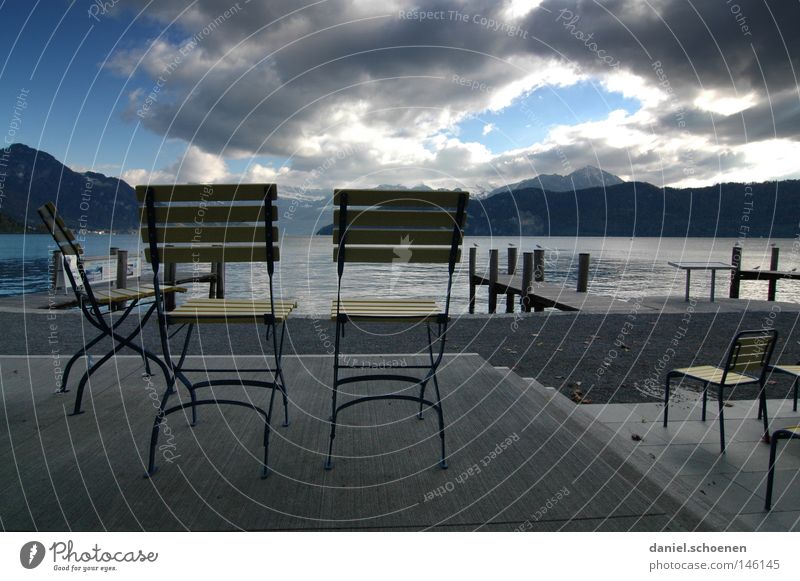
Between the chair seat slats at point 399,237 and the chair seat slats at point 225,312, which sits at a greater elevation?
the chair seat slats at point 399,237

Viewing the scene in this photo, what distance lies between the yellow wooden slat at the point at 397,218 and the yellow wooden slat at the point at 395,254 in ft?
0.47

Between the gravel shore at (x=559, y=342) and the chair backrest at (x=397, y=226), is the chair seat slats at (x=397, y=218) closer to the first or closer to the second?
the chair backrest at (x=397, y=226)

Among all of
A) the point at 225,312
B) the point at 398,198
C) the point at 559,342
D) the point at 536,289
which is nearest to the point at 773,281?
the point at 536,289

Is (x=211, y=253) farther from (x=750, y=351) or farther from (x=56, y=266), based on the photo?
(x=56, y=266)

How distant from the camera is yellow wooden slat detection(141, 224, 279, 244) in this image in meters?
2.69

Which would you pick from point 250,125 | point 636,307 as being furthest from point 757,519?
point 636,307

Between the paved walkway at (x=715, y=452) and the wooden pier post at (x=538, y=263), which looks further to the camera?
the wooden pier post at (x=538, y=263)

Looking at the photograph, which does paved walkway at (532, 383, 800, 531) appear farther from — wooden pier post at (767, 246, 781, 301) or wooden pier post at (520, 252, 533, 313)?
wooden pier post at (767, 246, 781, 301)

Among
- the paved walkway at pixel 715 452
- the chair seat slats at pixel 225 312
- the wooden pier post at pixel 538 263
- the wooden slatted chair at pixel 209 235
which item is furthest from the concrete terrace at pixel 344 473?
the wooden pier post at pixel 538 263

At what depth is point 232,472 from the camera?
245 cm

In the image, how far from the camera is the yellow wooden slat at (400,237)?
9.18 ft

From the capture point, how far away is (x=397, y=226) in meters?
2.81

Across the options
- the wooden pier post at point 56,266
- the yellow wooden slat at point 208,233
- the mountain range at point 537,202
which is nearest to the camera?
the yellow wooden slat at point 208,233
